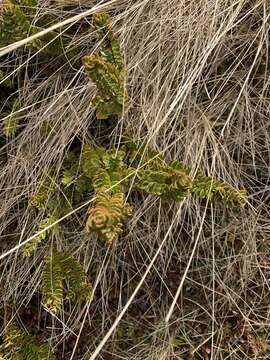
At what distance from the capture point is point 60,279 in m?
1.20

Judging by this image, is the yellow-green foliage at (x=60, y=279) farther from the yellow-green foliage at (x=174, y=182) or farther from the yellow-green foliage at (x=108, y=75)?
the yellow-green foliage at (x=108, y=75)

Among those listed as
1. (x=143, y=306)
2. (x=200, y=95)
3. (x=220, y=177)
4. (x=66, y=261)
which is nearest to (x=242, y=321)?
(x=143, y=306)

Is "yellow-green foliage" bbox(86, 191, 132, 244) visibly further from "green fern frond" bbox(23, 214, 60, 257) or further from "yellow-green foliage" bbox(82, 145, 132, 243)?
"green fern frond" bbox(23, 214, 60, 257)

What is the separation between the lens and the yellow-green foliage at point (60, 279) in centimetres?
117

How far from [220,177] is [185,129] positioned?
144mm

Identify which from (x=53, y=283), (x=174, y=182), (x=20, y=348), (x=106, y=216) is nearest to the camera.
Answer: (x=106, y=216)

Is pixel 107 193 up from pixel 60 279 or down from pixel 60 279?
up

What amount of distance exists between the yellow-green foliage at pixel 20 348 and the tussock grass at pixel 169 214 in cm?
8

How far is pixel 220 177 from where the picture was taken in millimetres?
1387

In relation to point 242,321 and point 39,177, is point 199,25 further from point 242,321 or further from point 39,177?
point 242,321

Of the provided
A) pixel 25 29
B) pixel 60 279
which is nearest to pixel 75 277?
pixel 60 279

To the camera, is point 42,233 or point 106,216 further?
point 42,233

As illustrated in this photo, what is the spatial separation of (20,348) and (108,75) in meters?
0.64

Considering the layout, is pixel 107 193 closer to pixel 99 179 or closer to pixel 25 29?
pixel 99 179
